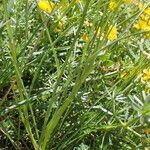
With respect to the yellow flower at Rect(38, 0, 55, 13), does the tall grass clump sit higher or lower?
lower

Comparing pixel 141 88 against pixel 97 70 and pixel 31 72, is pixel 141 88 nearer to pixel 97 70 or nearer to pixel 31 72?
pixel 97 70

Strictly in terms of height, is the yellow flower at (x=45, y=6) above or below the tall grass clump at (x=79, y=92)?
above

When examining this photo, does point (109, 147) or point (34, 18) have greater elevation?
point (34, 18)

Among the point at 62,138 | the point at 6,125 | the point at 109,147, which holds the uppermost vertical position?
the point at 6,125

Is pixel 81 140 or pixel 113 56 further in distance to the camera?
pixel 113 56

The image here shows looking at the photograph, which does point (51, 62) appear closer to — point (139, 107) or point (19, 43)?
point (19, 43)

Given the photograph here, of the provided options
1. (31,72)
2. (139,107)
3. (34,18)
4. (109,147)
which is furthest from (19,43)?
(139,107)

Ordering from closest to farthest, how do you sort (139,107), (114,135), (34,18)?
(139,107) → (114,135) → (34,18)

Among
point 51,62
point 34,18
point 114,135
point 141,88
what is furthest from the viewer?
point 34,18

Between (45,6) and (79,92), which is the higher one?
(45,6)
